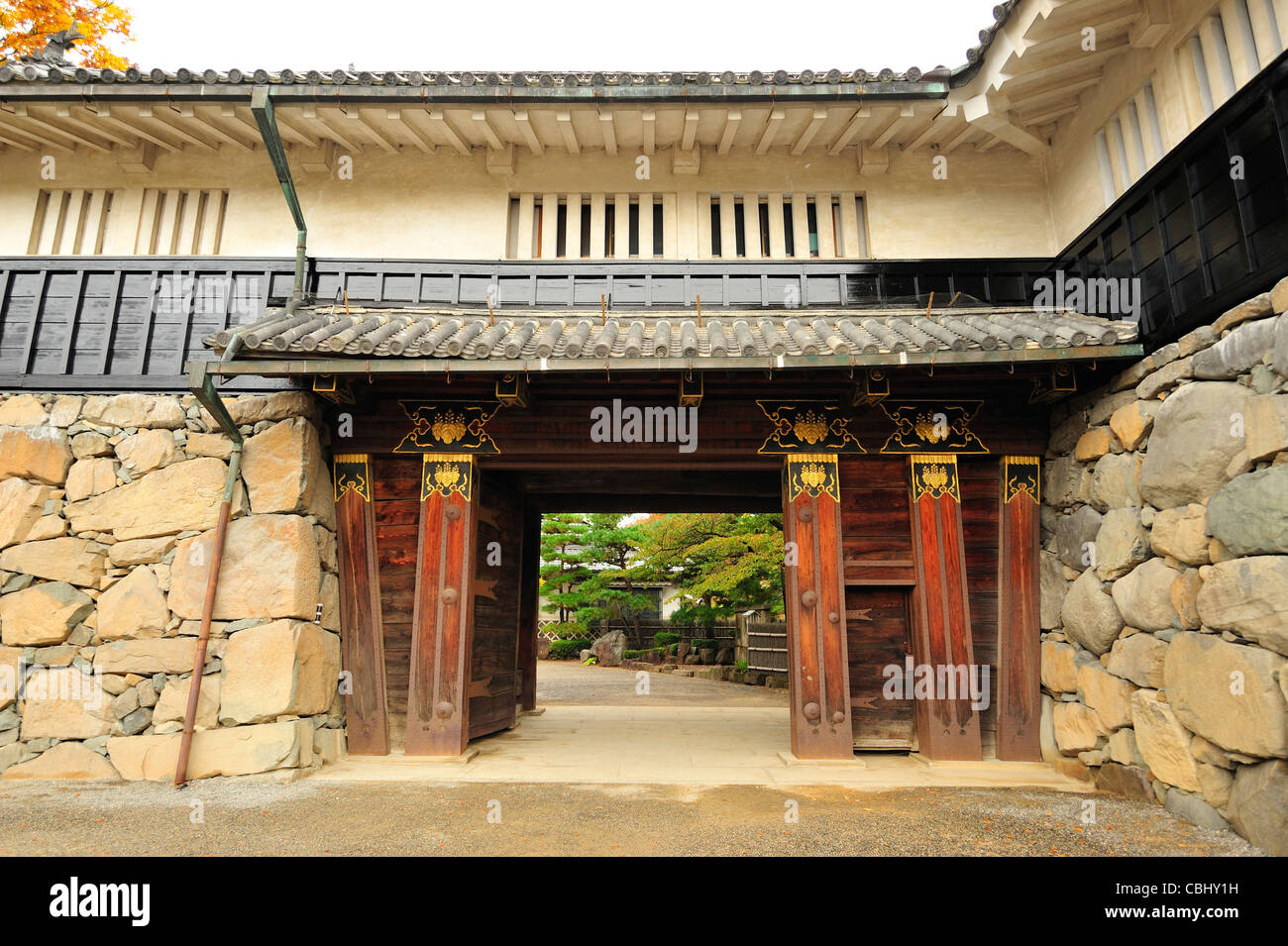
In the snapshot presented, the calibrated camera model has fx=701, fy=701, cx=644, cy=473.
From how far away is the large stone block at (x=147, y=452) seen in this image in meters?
6.65

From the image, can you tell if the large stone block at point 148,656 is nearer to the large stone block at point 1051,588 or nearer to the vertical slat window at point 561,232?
the vertical slat window at point 561,232

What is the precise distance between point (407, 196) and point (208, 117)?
204 centimetres

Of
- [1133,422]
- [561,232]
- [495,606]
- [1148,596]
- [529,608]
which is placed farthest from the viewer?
[529,608]

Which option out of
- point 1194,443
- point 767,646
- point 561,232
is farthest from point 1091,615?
point 767,646

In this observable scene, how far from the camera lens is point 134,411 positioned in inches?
267

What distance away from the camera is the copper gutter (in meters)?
5.89

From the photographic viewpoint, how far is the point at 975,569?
7.04 metres

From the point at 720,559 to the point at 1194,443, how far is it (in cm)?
1159

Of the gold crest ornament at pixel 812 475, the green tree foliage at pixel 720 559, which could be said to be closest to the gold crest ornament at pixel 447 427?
the gold crest ornament at pixel 812 475

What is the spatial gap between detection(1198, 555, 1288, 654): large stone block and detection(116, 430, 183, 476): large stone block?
858 centimetres

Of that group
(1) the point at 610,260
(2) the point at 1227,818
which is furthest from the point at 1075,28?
(2) the point at 1227,818

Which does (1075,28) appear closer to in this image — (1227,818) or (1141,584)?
(1141,584)

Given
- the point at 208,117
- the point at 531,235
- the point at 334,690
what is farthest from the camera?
the point at 531,235

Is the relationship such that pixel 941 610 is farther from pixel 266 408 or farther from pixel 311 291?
pixel 311 291
